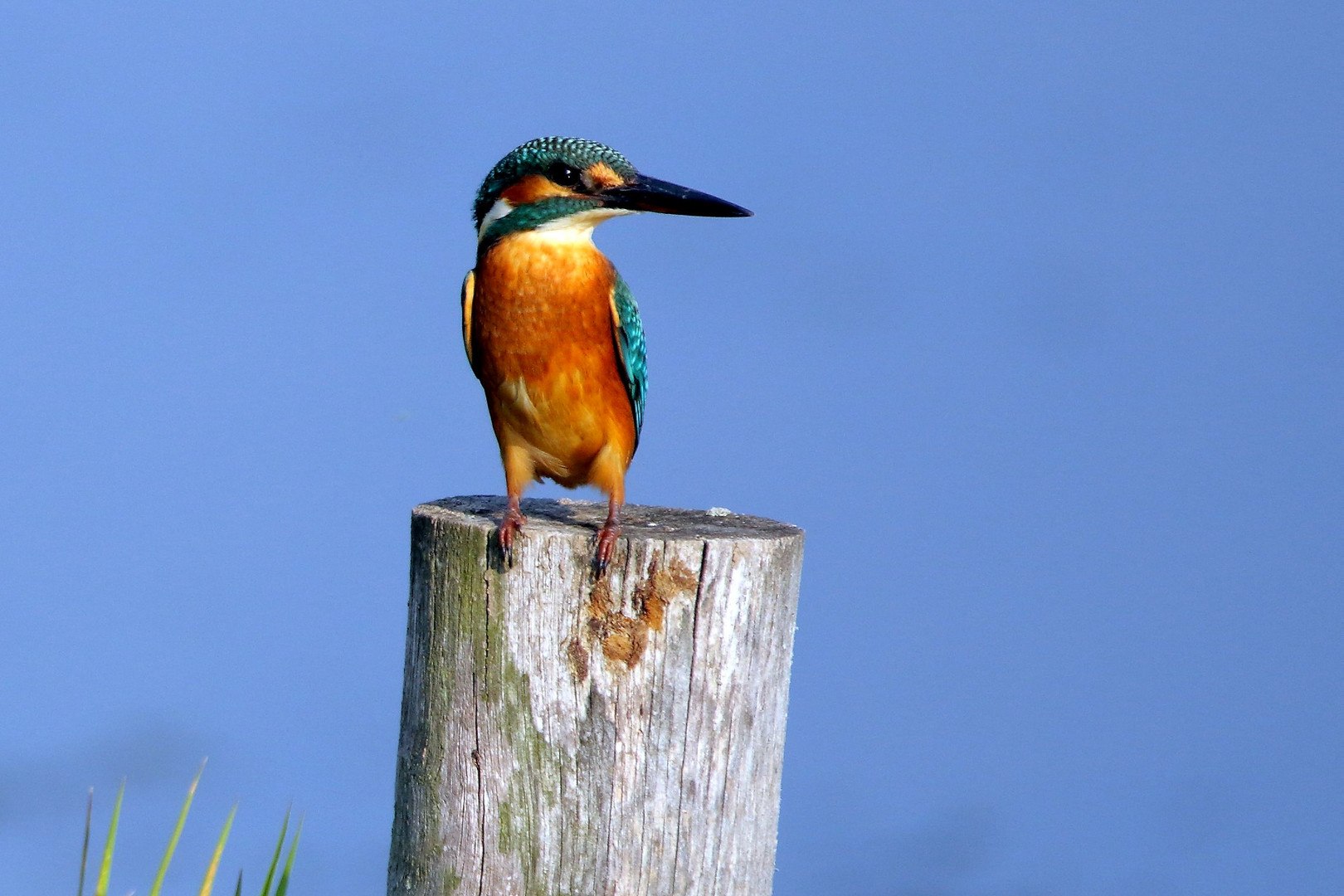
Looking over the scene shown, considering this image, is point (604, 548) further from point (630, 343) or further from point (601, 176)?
point (601, 176)

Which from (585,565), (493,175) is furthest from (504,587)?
(493,175)

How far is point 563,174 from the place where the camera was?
3529mm

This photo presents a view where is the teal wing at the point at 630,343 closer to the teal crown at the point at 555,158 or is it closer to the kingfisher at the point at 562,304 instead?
the kingfisher at the point at 562,304

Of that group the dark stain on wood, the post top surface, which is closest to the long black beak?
the post top surface

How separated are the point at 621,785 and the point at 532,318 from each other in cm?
136

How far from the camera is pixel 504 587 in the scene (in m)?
2.97

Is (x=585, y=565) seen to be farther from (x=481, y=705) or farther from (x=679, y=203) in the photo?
(x=679, y=203)

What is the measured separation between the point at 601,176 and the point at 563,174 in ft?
0.36

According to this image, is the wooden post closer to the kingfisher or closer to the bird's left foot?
the bird's left foot

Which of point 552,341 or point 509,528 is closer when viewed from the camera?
point 509,528

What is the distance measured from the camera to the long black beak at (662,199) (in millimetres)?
3547

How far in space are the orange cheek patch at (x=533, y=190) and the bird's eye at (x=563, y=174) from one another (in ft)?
0.05

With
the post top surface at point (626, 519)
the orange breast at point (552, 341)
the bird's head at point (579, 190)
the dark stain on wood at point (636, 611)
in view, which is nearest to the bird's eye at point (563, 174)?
the bird's head at point (579, 190)

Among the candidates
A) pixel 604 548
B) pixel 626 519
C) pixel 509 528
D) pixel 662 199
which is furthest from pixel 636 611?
pixel 662 199
